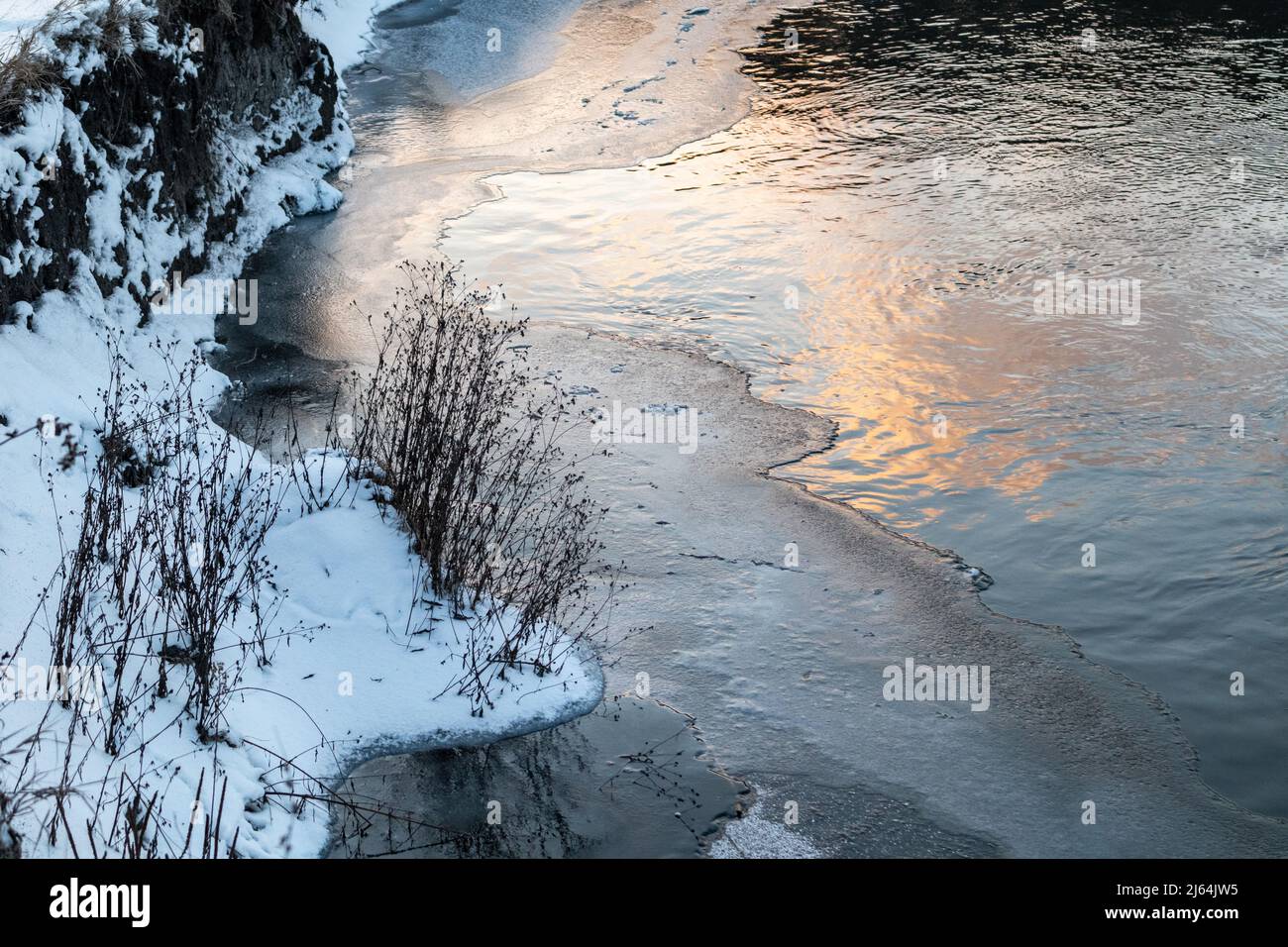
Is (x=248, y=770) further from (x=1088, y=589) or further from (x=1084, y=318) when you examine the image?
(x=1084, y=318)

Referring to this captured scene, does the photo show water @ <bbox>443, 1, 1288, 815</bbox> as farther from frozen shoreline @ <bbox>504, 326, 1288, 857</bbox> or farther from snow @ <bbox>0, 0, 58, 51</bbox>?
snow @ <bbox>0, 0, 58, 51</bbox>

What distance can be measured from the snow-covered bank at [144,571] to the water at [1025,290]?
3114 millimetres

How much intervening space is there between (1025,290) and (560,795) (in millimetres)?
7800

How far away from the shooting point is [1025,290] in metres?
11.9

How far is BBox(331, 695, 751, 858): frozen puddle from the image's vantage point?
19.2 feet

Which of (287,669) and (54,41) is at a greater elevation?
(54,41)

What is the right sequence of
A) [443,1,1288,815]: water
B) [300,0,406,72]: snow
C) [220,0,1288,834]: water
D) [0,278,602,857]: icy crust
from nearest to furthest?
[0,278,602,857]: icy crust < [220,0,1288,834]: water < [443,1,1288,815]: water < [300,0,406,72]: snow

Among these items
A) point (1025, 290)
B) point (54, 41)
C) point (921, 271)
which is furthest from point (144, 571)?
point (1025, 290)

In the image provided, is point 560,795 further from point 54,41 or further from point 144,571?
point 54,41

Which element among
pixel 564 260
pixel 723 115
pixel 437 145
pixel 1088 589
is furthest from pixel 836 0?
pixel 1088 589

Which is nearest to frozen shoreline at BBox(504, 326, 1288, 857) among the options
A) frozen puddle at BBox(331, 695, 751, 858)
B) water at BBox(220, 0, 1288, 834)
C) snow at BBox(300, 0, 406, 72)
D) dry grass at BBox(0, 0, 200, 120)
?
water at BBox(220, 0, 1288, 834)

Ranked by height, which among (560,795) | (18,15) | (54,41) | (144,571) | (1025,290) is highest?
(18,15)

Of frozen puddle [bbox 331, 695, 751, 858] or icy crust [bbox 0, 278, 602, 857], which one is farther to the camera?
frozen puddle [bbox 331, 695, 751, 858]

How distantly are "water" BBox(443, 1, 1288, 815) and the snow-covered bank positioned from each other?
311 centimetres
